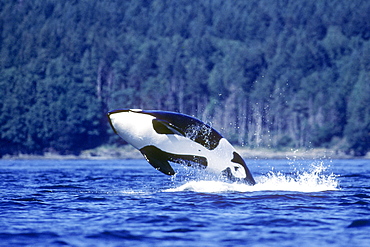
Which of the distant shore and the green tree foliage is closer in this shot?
the distant shore

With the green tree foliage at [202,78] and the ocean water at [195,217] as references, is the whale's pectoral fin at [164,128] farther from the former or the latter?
the green tree foliage at [202,78]

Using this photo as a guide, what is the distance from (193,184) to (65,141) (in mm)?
99186

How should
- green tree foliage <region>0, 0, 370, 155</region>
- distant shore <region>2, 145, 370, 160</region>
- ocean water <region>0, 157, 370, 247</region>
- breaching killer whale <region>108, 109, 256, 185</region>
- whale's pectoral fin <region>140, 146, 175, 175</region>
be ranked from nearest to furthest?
ocean water <region>0, 157, 370, 247</region>, breaching killer whale <region>108, 109, 256, 185</region>, whale's pectoral fin <region>140, 146, 175, 175</region>, distant shore <region>2, 145, 370, 160</region>, green tree foliage <region>0, 0, 370, 155</region>

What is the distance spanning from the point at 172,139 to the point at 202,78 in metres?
120

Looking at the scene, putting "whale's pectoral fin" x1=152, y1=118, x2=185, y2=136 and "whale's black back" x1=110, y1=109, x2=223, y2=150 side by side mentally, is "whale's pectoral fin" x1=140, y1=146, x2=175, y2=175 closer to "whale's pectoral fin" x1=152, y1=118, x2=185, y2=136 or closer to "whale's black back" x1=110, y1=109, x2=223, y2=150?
"whale's pectoral fin" x1=152, y1=118, x2=185, y2=136

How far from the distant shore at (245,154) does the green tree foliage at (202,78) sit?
2.33 metres

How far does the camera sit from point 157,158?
19656 mm

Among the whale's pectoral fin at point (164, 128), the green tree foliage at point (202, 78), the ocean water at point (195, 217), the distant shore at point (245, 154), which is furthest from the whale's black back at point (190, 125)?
the green tree foliage at point (202, 78)

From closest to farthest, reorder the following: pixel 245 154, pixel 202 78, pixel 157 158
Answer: pixel 157 158
pixel 245 154
pixel 202 78

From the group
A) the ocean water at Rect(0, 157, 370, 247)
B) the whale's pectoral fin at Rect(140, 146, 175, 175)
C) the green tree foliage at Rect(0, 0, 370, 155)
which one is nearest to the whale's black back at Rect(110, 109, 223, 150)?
the whale's pectoral fin at Rect(140, 146, 175, 175)

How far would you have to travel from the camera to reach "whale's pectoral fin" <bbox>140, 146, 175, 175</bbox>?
1950 centimetres

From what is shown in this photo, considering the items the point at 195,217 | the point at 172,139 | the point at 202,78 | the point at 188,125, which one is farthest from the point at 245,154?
the point at 195,217

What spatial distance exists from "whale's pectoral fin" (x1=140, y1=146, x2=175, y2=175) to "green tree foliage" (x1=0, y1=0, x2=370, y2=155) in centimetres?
9818

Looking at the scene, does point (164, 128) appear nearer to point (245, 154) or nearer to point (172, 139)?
point (172, 139)
